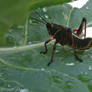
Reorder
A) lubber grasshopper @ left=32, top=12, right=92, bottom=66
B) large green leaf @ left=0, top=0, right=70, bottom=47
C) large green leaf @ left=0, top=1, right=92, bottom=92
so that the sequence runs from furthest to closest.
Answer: lubber grasshopper @ left=32, top=12, right=92, bottom=66 → large green leaf @ left=0, top=1, right=92, bottom=92 → large green leaf @ left=0, top=0, right=70, bottom=47

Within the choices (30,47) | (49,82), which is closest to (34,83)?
(49,82)

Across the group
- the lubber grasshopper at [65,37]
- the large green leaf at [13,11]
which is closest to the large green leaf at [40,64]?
the lubber grasshopper at [65,37]

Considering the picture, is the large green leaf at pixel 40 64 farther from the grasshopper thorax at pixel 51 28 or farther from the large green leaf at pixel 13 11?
the large green leaf at pixel 13 11

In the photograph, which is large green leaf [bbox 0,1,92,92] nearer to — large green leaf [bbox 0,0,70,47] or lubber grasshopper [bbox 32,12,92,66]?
lubber grasshopper [bbox 32,12,92,66]

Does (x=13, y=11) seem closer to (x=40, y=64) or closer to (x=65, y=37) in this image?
(x=40, y=64)

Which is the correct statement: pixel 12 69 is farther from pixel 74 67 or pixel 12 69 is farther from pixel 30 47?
pixel 74 67

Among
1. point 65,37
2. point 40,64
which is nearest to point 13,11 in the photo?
point 40,64

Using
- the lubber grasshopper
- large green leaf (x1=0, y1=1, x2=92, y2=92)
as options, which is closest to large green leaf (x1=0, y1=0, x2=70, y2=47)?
large green leaf (x1=0, y1=1, x2=92, y2=92)

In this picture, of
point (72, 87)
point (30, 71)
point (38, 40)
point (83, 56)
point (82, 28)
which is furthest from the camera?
point (82, 28)
